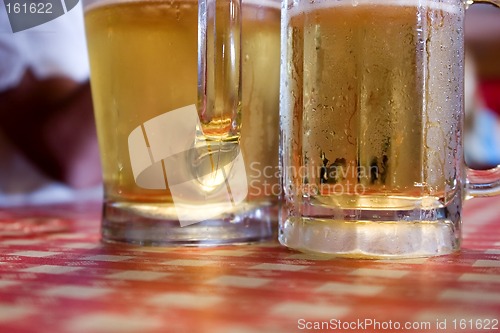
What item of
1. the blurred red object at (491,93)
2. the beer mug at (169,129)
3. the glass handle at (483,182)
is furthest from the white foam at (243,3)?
the blurred red object at (491,93)

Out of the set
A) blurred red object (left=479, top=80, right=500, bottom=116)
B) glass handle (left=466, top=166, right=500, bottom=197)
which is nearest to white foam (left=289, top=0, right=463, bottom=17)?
glass handle (left=466, top=166, right=500, bottom=197)

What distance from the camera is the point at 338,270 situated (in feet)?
1.86

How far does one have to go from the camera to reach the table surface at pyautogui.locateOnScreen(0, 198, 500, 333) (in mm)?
389

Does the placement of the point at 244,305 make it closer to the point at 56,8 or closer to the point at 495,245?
the point at 495,245

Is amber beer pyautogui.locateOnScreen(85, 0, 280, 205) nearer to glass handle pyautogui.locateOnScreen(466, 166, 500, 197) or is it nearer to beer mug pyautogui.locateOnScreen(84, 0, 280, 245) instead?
beer mug pyautogui.locateOnScreen(84, 0, 280, 245)

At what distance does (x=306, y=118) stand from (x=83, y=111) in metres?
0.82

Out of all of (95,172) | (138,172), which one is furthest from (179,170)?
(95,172)

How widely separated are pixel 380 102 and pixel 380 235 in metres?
0.11

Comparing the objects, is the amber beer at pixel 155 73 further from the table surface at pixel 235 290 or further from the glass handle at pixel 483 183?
the glass handle at pixel 483 183

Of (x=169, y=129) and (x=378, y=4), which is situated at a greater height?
(x=378, y=4)

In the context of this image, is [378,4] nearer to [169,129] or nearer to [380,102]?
[380,102]

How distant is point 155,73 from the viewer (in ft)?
2.34

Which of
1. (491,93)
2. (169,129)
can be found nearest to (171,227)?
(169,129)

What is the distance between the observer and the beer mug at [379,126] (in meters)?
0.64
